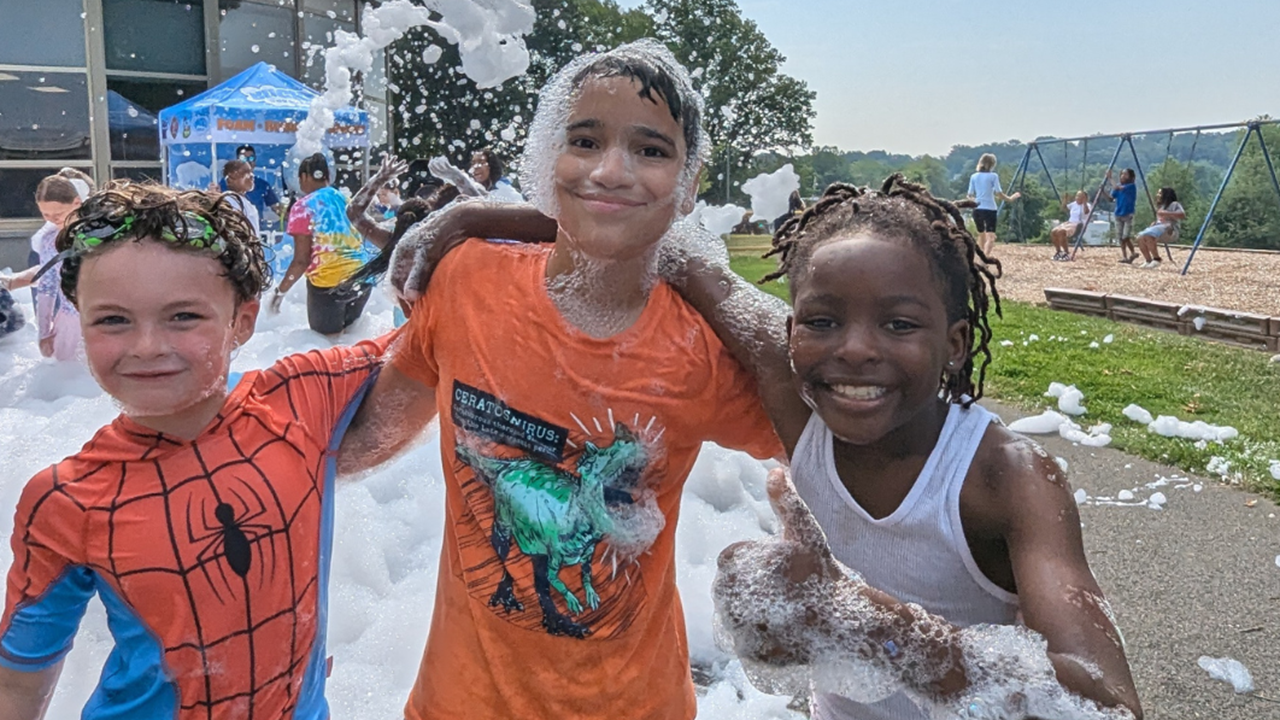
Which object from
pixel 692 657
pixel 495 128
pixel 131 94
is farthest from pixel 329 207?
pixel 495 128

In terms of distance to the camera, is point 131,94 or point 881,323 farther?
point 131,94

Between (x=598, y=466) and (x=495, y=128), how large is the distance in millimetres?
14607

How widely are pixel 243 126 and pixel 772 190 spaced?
334 inches

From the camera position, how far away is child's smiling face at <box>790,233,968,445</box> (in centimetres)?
135

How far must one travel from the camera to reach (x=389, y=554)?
364cm

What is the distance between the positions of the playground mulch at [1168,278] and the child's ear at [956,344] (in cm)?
939

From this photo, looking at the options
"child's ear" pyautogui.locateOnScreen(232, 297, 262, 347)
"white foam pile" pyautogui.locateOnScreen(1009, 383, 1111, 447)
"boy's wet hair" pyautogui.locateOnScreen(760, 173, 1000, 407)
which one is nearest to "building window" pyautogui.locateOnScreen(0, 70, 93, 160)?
"white foam pile" pyautogui.locateOnScreen(1009, 383, 1111, 447)

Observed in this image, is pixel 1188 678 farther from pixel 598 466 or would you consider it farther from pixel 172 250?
pixel 172 250

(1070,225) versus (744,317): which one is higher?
(744,317)

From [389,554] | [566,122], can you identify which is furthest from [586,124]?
[389,554]

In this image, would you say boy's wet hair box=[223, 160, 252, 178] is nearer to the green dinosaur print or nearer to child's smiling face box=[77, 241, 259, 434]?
child's smiling face box=[77, 241, 259, 434]

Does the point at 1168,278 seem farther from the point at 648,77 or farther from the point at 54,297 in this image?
the point at 648,77

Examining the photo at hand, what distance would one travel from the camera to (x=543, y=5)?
16062mm

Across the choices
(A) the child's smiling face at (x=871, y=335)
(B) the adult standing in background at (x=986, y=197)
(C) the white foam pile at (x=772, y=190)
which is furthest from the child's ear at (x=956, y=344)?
(B) the adult standing in background at (x=986, y=197)
